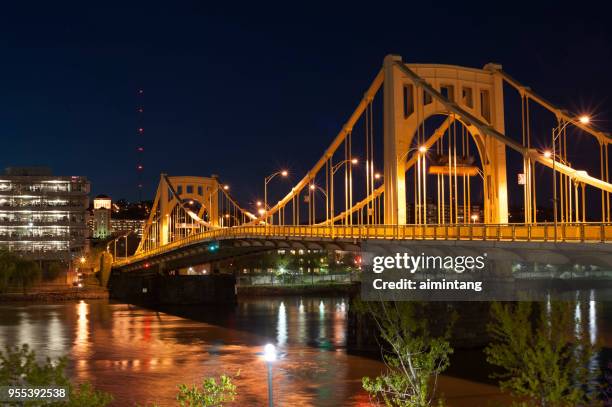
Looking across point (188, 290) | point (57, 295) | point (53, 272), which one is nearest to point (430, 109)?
point (188, 290)

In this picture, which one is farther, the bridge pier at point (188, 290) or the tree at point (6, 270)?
the bridge pier at point (188, 290)

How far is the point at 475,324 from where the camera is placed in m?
44.1

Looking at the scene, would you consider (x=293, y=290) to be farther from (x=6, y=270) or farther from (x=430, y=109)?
(x=430, y=109)

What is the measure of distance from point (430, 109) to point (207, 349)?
17.8 meters

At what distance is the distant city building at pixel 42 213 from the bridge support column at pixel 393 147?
95.0 meters

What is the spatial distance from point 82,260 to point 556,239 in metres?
103

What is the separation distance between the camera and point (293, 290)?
384 ft

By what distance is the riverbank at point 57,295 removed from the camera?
8900 cm

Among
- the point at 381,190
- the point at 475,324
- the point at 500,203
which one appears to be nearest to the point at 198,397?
the point at 500,203

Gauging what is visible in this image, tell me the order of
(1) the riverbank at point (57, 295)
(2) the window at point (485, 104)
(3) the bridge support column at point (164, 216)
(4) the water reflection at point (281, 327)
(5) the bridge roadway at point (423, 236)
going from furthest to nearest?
1. (3) the bridge support column at point (164, 216)
2. (1) the riverbank at point (57, 295)
3. (4) the water reflection at point (281, 327)
4. (2) the window at point (485, 104)
5. (5) the bridge roadway at point (423, 236)

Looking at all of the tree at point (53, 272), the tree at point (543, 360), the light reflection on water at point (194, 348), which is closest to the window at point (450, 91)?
the light reflection on water at point (194, 348)

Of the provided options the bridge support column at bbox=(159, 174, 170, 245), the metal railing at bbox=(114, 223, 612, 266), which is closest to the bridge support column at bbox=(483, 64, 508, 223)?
the metal railing at bbox=(114, 223, 612, 266)

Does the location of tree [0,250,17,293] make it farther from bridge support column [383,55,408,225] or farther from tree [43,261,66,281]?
bridge support column [383,55,408,225]

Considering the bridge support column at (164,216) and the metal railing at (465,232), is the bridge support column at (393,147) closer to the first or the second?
the metal railing at (465,232)
